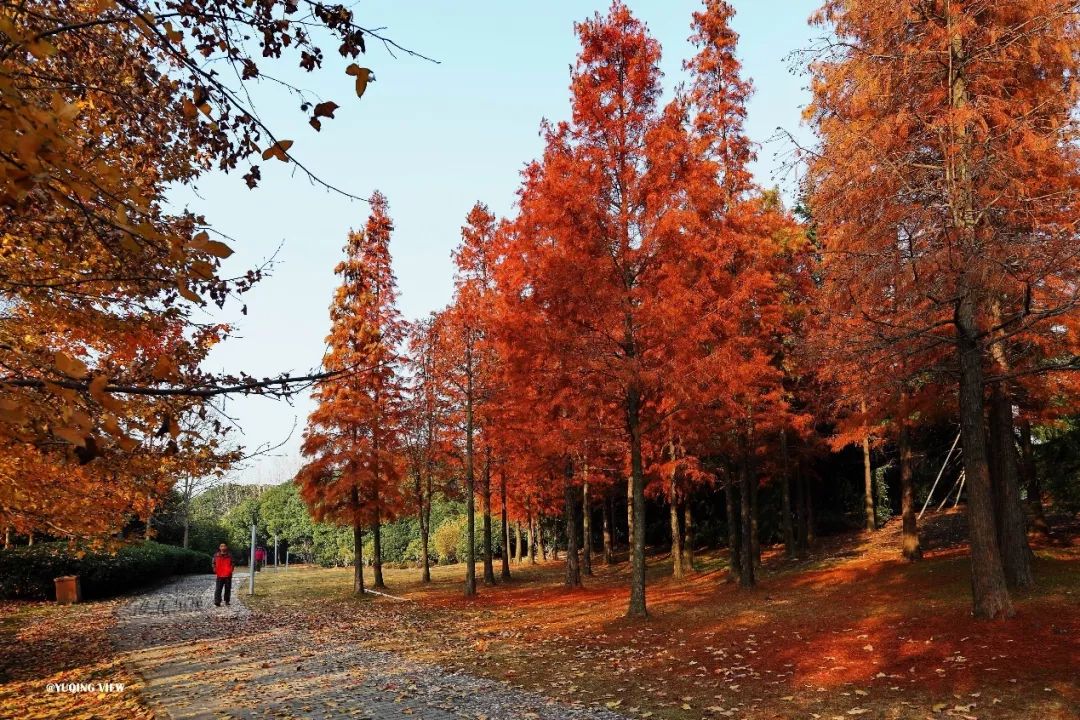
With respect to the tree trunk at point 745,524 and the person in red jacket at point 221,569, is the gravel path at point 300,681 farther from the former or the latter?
the tree trunk at point 745,524

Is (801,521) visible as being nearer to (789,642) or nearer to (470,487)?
(470,487)

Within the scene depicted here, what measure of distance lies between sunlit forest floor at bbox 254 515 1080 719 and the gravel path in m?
0.72

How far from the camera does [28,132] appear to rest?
152 cm

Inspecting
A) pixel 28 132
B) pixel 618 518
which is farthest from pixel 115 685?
pixel 618 518

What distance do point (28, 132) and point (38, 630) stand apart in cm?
1787

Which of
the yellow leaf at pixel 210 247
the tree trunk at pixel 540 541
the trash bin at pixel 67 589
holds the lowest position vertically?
the tree trunk at pixel 540 541

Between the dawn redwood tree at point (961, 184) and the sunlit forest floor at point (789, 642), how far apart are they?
1.43 m

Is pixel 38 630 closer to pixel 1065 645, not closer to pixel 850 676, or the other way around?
pixel 850 676

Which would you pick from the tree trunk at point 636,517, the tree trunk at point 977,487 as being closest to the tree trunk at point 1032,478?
the tree trunk at point 977,487

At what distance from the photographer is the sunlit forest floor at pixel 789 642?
23.9 feet

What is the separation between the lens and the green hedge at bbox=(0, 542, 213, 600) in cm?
2100

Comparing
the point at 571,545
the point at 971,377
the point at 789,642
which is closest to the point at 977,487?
the point at 971,377

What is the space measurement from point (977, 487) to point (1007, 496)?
247 cm

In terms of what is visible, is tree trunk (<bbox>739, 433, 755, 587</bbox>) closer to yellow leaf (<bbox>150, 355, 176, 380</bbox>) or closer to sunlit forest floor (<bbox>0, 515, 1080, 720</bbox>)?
sunlit forest floor (<bbox>0, 515, 1080, 720</bbox>)
